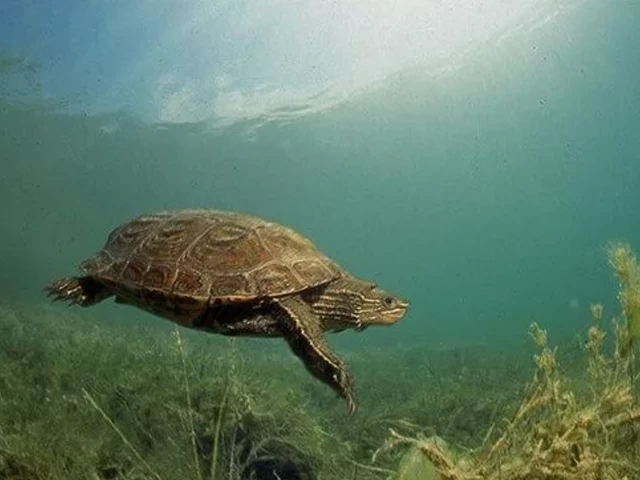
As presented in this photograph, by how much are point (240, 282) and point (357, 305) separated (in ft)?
3.59

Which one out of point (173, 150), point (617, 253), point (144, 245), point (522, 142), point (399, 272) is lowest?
point (399, 272)

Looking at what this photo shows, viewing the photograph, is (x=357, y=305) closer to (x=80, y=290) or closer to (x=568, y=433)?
(x=80, y=290)

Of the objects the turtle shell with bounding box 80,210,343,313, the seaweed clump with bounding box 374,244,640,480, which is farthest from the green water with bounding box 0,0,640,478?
the turtle shell with bounding box 80,210,343,313

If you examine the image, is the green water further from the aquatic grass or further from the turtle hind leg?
the turtle hind leg

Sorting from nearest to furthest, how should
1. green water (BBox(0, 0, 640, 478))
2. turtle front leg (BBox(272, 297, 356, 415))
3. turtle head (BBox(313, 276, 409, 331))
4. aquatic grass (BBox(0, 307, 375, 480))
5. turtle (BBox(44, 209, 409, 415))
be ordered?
aquatic grass (BBox(0, 307, 375, 480)), turtle front leg (BBox(272, 297, 356, 415)), turtle (BBox(44, 209, 409, 415)), turtle head (BBox(313, 276, 409, 331)), green water (BBox(0, 0, 640, 478))

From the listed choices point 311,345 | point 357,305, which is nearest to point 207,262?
point 311,345

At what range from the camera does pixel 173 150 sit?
5775cm

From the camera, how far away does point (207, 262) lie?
227 inches

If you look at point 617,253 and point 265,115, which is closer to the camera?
point 617,253

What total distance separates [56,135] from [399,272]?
13415cm

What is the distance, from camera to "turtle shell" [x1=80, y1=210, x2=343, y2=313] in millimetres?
5602

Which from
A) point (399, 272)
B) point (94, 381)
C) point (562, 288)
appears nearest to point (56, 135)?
point (94, 381)

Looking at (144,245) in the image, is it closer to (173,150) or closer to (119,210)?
(173,150)

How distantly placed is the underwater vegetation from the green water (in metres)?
1.45
